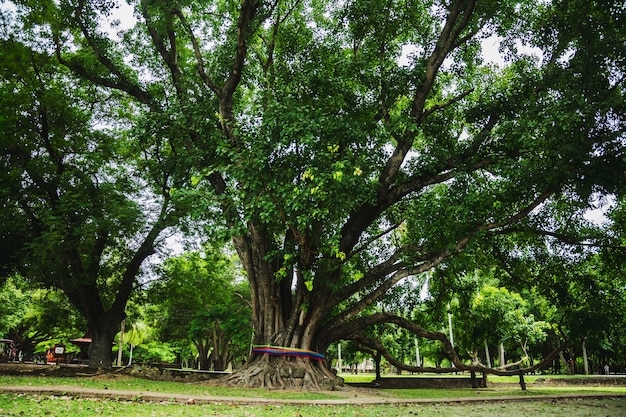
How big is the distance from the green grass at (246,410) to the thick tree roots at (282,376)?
3.05m

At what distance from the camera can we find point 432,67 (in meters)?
11.8

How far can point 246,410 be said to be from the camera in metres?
7.18

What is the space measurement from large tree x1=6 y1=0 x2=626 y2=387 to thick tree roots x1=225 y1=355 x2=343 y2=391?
0.06 meters

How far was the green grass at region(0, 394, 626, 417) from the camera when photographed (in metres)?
6.14

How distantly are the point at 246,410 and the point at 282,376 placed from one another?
173 inches

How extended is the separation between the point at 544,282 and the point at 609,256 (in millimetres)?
1997

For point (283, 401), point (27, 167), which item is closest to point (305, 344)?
point (283, 401)

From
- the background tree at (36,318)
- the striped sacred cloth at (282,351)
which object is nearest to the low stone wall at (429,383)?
the striped sacred cloth at (282,351)

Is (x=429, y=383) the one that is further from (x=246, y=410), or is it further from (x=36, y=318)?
(x=36, y=318)

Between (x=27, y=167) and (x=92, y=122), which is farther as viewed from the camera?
(x=92, y=122)

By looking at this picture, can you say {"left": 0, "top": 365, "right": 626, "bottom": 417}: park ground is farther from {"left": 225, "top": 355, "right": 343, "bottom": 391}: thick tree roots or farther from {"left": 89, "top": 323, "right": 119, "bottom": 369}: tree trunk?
{"left": 89, "top": 323, "right": 119, "bottom": 369}: tree trunk

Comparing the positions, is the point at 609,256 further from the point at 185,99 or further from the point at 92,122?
the point at 92,122

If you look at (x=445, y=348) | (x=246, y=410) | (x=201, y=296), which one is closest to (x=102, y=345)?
(x=201, y=296)

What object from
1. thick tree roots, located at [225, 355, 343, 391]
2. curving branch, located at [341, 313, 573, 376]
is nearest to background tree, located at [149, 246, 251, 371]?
curving branch, located at [341, 313, 573, 376]
